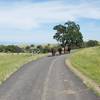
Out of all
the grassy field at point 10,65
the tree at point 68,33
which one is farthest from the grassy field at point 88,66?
the tree at point 68,33

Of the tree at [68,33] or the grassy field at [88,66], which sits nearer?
the grassy field at [88,66]

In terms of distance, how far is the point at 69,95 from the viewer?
16312 mm

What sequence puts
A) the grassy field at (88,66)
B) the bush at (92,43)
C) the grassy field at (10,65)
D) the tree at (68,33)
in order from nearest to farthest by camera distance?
the grassy field at (88,66) < the grassy field at (10,65) < the tree at (68,33) < the bush at (92,43)

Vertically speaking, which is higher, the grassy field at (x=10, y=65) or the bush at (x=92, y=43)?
the bush at (x=92, y=43)

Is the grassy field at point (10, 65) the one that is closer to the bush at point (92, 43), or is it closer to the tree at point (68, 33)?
the tree at point (68, 33)

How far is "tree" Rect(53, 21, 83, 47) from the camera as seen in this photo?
10794 cm

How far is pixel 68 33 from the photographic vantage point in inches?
4306

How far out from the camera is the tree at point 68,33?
108 meters

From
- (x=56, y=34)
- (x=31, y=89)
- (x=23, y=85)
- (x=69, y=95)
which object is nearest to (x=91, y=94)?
(x=69, y=95)

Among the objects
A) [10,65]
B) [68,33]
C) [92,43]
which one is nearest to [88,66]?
[10,65]

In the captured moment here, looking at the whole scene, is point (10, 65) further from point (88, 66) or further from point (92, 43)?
point (92, 43)

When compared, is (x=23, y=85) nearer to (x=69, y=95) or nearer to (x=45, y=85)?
(x=45, y=85)

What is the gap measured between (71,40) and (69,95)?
309 feet

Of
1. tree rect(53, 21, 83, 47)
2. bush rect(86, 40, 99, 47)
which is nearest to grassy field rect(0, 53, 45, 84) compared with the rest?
tree rect(53, 21, 83, 47)
